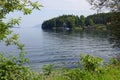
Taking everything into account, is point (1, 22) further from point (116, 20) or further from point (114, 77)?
point (116, 20)

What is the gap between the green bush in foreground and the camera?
982cm

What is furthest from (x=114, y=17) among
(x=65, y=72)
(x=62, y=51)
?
(x=62, y=51)

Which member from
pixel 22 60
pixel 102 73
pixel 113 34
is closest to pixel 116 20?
pixel 113 34

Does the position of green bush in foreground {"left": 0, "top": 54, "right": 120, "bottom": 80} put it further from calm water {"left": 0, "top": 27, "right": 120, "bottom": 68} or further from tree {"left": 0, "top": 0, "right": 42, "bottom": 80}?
calm water {"left": 0, "top": 27, "right": 120, "bottom": 68}

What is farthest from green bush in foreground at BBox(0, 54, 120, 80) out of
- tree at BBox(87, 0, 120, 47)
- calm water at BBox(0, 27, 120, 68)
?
calm water at BBox(0, 27, 120, 68)

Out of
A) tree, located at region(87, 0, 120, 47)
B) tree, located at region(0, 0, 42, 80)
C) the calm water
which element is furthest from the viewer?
the calm water

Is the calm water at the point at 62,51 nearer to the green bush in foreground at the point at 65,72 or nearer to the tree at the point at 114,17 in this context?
the tree at the point at 114,17

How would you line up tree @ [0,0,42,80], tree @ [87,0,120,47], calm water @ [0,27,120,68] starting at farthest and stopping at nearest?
1. calm water @ [0,27,120,68]
2. tree @ [87,0,120,47]
3. tree @ [0,0,42,80]

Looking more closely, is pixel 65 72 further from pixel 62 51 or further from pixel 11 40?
pixel 62 51

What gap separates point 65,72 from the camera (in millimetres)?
12031

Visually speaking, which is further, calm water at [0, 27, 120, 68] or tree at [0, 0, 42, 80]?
calm water at [0, 27, 120, 68]

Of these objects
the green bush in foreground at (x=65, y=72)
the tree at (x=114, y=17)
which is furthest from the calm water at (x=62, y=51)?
the green bush in foreground at (x=65, y=72)

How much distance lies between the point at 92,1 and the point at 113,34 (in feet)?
12.2

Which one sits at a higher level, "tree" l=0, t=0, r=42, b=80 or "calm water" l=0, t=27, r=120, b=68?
"tree" l=0, t=0, r=42, b=80
